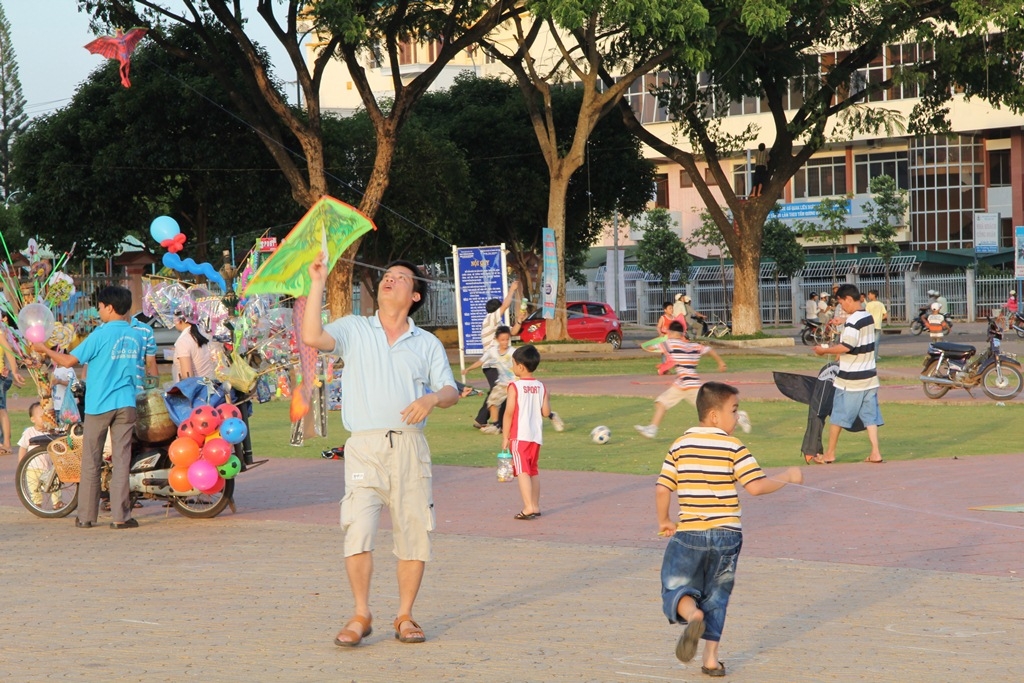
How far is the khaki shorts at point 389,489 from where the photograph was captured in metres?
6.40

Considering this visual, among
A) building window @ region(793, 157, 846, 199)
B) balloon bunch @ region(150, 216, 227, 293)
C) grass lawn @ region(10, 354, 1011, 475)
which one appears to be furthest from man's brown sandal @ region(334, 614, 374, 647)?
building window @ region(793, 157, 846, 199)

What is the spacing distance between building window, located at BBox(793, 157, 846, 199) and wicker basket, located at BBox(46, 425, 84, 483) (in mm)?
61223

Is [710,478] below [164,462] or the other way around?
the other way around

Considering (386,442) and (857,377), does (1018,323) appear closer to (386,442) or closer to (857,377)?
(857,377)

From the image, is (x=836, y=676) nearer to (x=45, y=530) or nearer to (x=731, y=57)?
(x=45, y=530)

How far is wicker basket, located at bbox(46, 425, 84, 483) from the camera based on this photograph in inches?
422

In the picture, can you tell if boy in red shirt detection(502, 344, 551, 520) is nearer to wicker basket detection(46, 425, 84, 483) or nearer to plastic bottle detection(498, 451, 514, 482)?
plastic bottle detection(498, 451, 514, 482)

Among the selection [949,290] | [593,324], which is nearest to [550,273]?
[593,324]

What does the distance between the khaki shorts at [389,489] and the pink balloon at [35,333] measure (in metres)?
5.14

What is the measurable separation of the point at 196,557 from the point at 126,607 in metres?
1.65

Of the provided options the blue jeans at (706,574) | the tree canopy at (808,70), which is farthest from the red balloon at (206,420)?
the tree canopy at (808,70)

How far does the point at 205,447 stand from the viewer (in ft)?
33.7

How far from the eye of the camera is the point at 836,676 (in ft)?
19.0

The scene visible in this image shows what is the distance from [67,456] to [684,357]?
7.23 meters
